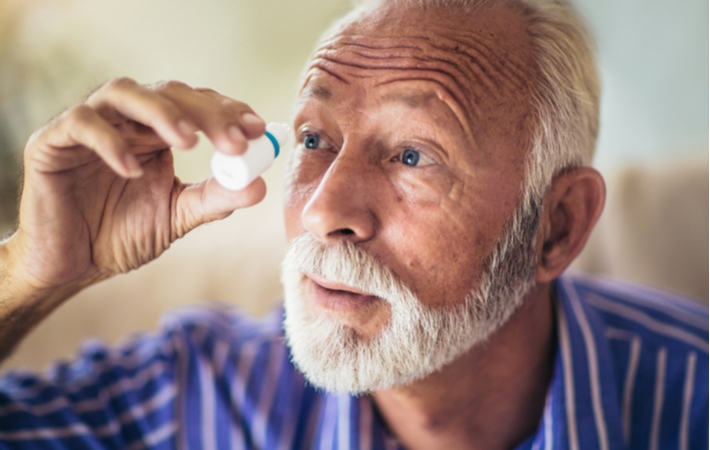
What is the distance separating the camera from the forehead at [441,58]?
3.63ft

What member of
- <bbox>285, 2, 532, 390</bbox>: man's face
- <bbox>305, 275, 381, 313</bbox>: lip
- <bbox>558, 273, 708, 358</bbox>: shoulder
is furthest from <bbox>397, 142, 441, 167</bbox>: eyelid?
<bbox>558, 273, 708, 358</bbox>: shoulder

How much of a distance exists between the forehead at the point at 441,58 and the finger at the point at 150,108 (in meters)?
0.40

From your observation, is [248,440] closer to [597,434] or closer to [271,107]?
[597,434]

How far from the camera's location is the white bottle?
0.84 metres

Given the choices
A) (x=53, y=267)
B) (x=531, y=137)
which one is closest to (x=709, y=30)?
(x=531, y=137)

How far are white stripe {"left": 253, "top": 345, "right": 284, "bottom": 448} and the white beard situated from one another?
0.97ft

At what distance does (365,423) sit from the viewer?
1353 millimetres

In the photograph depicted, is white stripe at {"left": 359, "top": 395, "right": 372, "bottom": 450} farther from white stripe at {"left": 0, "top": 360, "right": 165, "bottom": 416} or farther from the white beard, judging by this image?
white stripe at {"left": 0, "top": 360, "right": 165, "bottom": 416}

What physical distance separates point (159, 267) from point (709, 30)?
1.90 meters

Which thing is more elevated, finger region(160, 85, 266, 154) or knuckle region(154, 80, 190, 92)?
knuckle region(154, 80, 190, 92)

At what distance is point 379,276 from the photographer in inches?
42.3

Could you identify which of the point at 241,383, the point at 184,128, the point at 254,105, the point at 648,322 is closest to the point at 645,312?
the point at 648,322

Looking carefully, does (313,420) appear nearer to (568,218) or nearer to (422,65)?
(568,218)

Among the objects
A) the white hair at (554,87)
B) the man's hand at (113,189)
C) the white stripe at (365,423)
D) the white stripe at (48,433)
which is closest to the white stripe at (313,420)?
the white stripe at (365,423)
